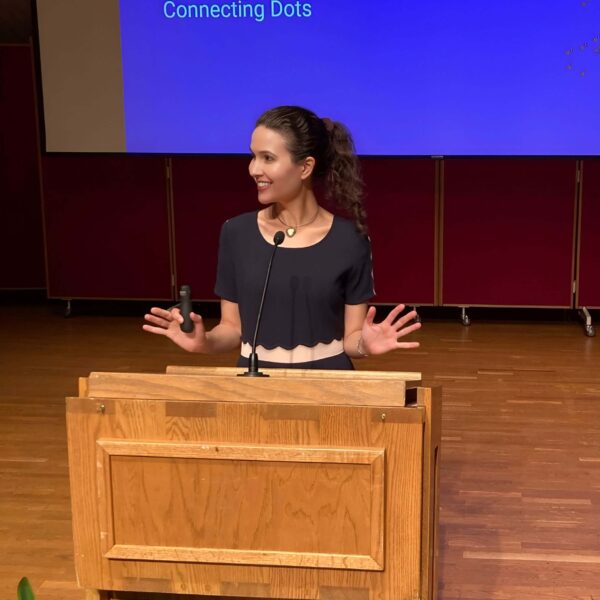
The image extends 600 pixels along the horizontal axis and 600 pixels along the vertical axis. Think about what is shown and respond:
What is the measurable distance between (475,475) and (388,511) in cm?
202

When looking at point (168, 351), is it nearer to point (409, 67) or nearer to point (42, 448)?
point (42, 448)

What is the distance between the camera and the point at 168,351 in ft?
17.4

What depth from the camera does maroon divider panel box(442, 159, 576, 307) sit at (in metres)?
5.69

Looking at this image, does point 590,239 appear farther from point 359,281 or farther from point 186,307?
point 186,307

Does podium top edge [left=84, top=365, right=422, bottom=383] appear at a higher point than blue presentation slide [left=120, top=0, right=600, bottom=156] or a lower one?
lower

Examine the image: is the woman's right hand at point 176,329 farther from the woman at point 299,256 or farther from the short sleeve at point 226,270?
the short sleeve at point 226,270

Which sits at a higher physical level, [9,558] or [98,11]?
→ [98,11]

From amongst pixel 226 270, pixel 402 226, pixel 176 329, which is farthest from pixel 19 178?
pixel 176 329

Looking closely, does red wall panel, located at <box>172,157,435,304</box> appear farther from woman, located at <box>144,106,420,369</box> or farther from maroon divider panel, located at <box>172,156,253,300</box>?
woman, located at <box>144,106,420,369</box>

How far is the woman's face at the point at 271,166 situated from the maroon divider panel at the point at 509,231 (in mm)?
3657

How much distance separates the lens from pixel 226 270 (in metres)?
2.38

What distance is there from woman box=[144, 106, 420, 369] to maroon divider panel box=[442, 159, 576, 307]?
3493mm

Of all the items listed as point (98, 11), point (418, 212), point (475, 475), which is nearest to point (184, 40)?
point (98, 11)

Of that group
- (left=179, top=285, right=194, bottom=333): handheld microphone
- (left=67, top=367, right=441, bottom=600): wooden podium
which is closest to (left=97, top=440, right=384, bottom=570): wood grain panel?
(left=67, top=367, right=441, bottom=600): wooden podium
